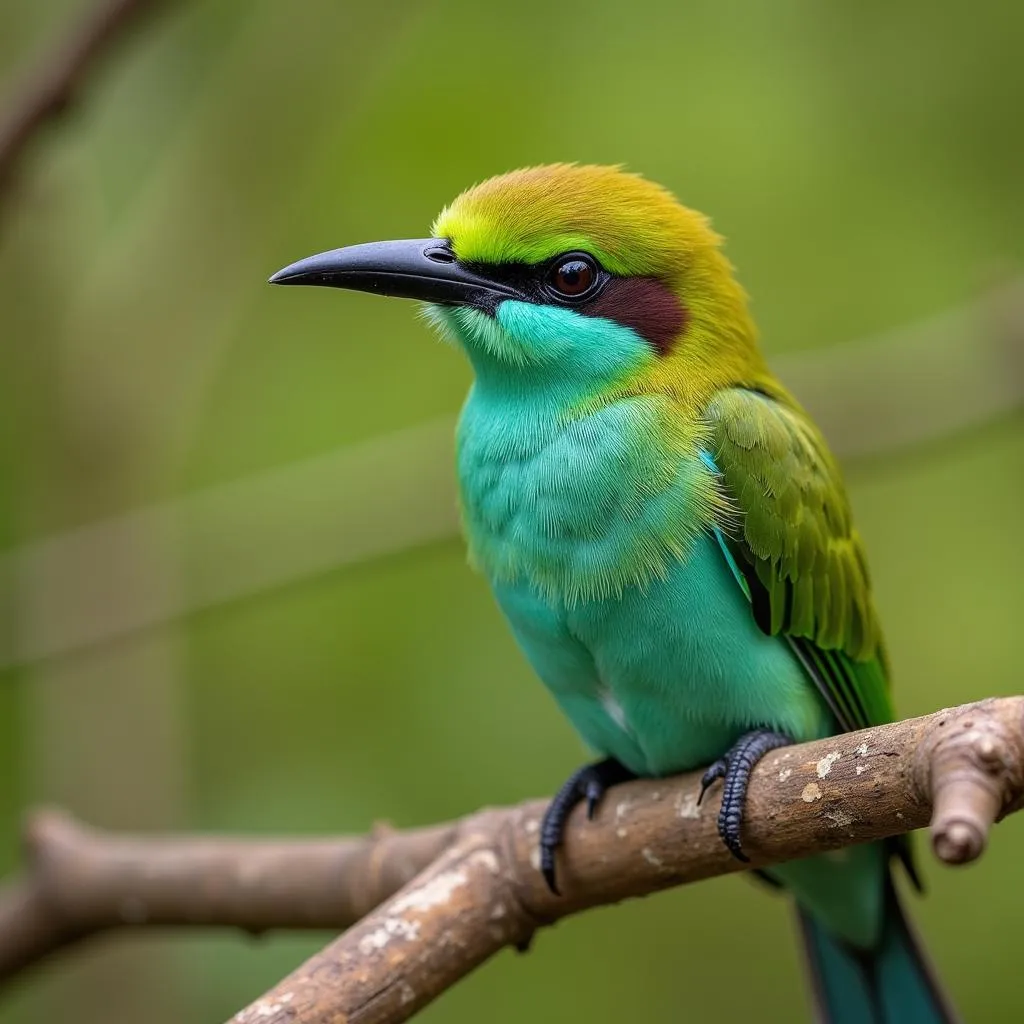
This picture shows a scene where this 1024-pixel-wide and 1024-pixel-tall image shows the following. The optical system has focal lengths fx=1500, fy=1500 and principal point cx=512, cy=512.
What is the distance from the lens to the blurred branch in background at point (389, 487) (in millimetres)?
4637

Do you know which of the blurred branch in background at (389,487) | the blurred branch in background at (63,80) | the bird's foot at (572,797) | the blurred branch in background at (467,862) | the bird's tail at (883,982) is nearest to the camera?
the blurred branch in background at (467,862)

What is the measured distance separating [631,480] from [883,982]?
1.54 meters

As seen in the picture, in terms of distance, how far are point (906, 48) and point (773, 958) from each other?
3828 millimetres

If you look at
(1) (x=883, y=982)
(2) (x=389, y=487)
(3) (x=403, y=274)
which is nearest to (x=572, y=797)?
(1) (x=883, y=982)

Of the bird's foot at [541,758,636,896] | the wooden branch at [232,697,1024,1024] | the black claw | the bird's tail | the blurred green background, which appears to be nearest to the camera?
the wooden branch at [232,697,1024,1024]

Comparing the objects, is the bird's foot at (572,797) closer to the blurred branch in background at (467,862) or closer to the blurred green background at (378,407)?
the blurred branch in background at (467,862)

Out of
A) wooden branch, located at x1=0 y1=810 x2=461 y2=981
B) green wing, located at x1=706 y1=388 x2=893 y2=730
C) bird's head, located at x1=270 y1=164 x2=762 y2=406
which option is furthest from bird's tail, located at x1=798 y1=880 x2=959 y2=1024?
bird's head, located at x1=270 y1=164 x2=762 y2=406

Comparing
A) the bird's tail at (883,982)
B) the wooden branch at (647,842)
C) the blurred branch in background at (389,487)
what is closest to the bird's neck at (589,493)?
the wooden branch at (647,842)

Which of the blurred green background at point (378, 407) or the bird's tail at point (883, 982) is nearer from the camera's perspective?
the bird's tail at point (883, 982)

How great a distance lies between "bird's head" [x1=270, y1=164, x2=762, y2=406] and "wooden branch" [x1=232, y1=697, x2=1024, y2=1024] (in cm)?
93

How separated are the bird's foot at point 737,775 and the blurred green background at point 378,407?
5.91 feet

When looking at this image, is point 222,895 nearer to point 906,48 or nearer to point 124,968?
point 124,968

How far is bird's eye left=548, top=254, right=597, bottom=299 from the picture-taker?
133 inches

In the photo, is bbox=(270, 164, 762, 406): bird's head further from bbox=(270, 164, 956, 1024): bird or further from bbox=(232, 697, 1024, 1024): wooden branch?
bbox=(232, 697, 1024, 1024): wooden branch
